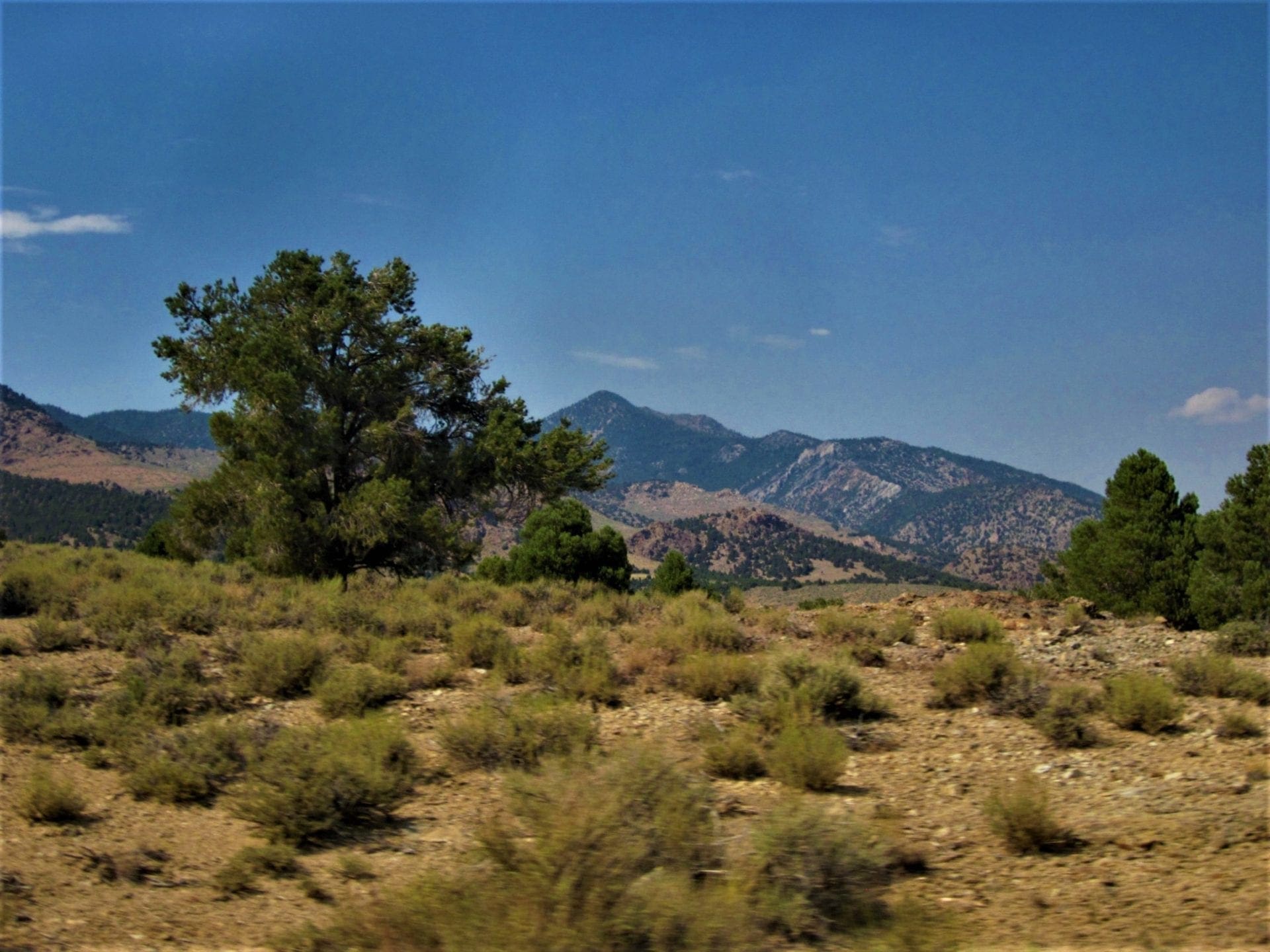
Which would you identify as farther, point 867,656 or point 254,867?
point 867,656

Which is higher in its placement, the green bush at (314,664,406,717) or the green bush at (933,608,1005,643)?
the green bush at (933,608,1005,643)

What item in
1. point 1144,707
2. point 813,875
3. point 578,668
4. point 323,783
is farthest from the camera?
point 578,668

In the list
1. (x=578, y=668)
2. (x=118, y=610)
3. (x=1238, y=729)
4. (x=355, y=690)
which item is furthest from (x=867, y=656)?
(x=118, y=610)

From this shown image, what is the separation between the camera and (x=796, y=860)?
17.0 feet

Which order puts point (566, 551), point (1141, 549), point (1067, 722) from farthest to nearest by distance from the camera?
1. point (566, 551)
2. point (1141, 549)
3. point (1067, 722)

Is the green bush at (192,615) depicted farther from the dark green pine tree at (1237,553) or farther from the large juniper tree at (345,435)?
the dark green pine tree at (1237,553)

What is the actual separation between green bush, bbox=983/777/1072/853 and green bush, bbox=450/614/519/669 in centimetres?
661

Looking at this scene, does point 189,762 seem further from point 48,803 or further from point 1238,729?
point 1238,729

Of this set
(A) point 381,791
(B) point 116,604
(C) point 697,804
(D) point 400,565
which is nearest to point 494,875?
(C) point 697,804

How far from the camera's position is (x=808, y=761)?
7.31m

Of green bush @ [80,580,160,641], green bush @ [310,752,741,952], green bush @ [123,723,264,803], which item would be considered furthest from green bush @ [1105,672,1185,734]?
green bush @ [80,580,160,641]

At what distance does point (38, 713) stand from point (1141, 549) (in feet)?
106

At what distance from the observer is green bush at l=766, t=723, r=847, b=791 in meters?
7.31

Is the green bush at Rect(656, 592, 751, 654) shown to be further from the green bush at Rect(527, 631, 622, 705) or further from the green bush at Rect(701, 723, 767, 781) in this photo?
the green bush at Rect(701, 723, 767, 781)
